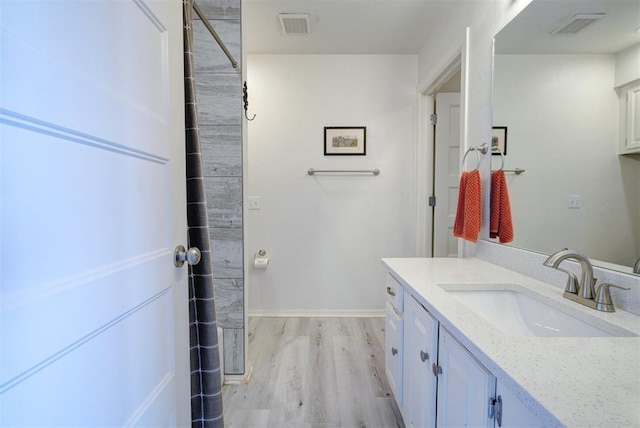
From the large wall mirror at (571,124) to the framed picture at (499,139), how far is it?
0.07ft

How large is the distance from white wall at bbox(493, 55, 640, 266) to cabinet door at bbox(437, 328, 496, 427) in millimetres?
597

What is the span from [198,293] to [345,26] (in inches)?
90.5

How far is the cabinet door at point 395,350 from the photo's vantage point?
4.75ft

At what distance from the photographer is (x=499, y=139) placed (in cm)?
147

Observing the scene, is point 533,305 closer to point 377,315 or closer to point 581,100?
point 581,100

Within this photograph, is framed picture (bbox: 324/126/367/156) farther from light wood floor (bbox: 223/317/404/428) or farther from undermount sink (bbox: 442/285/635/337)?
undermount sink (bbox: 442/285/635/337)

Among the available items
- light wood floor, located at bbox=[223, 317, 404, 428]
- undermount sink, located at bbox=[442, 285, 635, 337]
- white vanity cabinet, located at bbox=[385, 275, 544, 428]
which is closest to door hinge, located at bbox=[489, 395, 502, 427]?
white vanity cabinet, located at bbox=[385, 275, 544, 428]

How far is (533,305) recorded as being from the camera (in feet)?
3.55

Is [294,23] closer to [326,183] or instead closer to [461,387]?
[326,183]

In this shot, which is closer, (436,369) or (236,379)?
(436,369)

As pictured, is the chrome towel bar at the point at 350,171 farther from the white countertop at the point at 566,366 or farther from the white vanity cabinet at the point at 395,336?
the white countertop at the point at 566,366

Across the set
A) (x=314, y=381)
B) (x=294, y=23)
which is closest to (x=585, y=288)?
(x=314, y=381)

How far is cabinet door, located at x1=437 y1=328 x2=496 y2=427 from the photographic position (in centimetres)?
74

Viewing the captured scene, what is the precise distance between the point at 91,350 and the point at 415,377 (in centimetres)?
117
